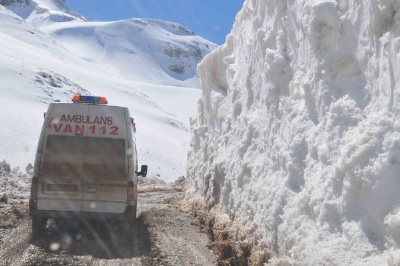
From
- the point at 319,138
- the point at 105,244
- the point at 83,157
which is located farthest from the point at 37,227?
the point at 319,138

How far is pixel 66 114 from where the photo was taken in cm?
950

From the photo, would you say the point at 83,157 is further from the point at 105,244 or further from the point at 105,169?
the point at 105,244

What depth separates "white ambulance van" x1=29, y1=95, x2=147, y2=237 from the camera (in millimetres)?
9148

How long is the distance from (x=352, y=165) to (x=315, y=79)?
172cm

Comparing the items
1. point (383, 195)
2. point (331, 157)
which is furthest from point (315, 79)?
point (383, 195)

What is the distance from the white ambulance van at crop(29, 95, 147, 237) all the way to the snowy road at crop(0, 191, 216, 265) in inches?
18.0

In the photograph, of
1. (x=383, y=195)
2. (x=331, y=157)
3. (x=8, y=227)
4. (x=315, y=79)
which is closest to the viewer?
(x=383, y=195)

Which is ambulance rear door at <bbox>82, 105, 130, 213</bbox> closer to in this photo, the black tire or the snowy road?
the snowy road

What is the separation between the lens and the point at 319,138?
5828 millimetres

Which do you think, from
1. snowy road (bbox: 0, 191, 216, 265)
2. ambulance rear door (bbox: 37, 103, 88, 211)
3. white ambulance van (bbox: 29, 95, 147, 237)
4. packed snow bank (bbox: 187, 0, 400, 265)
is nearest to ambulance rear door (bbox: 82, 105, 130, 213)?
white ambulance van (bbox: 29, 95, 147, 237)

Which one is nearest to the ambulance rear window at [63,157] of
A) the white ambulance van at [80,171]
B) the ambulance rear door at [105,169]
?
the white ambulance van at [80,171]

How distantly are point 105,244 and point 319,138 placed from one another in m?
→ 4.79

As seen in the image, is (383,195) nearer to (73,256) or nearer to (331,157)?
(331,157)

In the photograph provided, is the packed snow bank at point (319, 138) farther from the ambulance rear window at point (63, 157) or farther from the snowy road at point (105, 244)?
the ambulance rear window at point (63, 157)
